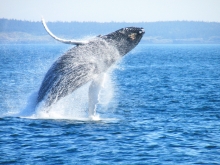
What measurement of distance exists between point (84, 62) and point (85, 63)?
0.06 m

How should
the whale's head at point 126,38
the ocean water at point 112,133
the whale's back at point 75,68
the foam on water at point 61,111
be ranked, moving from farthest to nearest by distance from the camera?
the foam on water at point 61,111
the whale's head at point 126,38
the whale's back at point 75,68
the ocean water at point 112,133

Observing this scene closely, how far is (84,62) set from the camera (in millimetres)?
17359

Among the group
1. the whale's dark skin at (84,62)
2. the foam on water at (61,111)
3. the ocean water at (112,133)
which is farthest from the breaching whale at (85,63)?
the ocean water at (112,133)

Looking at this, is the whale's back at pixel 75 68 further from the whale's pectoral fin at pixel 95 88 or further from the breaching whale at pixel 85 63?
the whale's pectoral fin at pixel 95 88

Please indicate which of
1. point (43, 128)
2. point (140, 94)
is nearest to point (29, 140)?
point (43, 128)

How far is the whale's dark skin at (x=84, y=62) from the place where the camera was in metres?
17.0

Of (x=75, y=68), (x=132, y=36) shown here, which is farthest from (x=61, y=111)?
(x=132, y=36)

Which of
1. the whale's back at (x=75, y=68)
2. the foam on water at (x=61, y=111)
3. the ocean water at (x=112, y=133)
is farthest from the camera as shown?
the foam on water at (x=61, y=111)

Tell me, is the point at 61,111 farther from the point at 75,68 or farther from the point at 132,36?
the point at 132,36

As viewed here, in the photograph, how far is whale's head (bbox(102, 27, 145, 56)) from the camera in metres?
17.1

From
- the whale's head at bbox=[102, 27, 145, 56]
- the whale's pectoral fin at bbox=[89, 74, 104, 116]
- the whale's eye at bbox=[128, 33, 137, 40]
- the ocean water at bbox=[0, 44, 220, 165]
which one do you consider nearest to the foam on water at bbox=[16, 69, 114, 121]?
the ocean water at bbox=[0, 44, 220, 165]

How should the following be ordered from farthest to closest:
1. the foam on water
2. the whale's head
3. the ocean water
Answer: the foam on water
the whale's head
the ocean water

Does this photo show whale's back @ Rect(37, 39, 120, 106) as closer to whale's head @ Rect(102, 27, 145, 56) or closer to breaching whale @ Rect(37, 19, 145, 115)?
breaching whale @ Rect(37, 19, 145, 115)

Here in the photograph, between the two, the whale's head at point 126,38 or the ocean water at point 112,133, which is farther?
the whale's head at point 126,38
